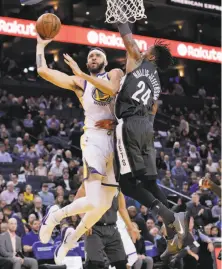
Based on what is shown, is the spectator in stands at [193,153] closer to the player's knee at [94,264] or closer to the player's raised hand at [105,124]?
the player's knee at [94,264]

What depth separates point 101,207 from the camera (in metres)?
7.85

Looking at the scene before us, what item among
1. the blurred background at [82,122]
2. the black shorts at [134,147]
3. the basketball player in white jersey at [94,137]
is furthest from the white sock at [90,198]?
the blurred background at [82,122]

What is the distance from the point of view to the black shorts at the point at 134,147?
7.33 metres

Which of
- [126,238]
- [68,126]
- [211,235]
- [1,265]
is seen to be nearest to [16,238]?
[1,265]

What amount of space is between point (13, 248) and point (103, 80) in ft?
20.1

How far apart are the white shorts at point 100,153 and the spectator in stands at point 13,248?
5126 millimetres

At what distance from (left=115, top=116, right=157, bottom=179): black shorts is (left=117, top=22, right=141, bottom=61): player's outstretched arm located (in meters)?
0.71

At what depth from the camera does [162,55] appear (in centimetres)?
790

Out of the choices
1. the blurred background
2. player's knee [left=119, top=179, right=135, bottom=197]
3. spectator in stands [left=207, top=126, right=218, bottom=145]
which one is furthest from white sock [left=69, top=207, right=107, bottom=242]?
spectator in stands [left=207, top=126, right=218, bottom=145]

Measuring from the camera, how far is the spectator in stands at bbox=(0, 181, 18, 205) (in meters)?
15.3

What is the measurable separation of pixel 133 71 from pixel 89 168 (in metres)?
1.23

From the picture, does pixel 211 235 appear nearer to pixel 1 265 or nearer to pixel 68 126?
pixel 1 265

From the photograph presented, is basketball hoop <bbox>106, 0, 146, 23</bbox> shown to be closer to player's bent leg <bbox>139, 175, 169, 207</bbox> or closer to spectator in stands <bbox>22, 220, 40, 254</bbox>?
player's bent leg <bbox>139, 175, 169, 207</bbox>

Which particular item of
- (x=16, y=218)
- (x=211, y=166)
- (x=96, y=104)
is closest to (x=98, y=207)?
(x=96, y=104)
